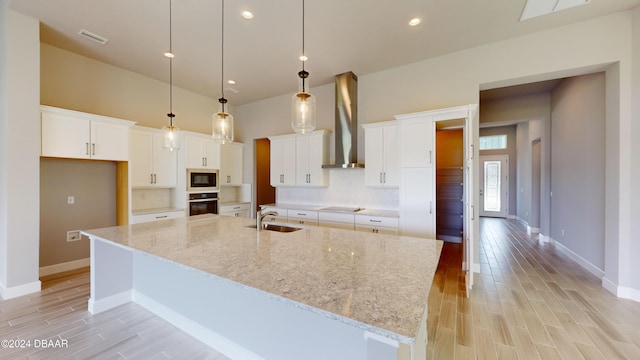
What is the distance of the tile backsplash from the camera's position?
14.1ft

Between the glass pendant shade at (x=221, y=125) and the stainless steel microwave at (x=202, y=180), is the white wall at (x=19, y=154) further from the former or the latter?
the glass pendant shade at (x=221, y=125)

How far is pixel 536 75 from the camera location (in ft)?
10.6

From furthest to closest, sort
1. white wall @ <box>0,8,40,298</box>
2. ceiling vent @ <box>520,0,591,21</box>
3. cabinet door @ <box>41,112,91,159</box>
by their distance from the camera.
A: cabinet door @ <box>41,112,91,159</box>
white wall @ <box>0,8,40,298</box>
ceiling vent @ <box>520,0,591,21</box>

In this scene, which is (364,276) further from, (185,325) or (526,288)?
(526,288)

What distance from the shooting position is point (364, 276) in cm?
126

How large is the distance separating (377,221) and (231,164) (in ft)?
11.9

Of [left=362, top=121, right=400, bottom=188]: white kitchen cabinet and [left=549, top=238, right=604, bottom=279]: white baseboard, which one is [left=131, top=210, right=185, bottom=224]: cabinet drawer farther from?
[left=549, top=238, right=604, bottom=279]: white baseboard

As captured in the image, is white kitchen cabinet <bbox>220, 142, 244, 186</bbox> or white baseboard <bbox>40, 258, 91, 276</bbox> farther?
white kitchen cabinet <bbox>220, 142, 244, 186</bbox>

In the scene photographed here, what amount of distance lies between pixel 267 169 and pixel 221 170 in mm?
1244

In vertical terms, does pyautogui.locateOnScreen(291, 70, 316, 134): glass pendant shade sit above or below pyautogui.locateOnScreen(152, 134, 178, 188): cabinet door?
above

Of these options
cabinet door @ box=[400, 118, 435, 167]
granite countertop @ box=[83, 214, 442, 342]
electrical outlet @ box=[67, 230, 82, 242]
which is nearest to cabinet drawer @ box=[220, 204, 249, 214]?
electrical outlet @ box=[67, 230, 82, 242]

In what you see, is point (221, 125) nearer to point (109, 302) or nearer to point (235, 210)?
point (109, 302)

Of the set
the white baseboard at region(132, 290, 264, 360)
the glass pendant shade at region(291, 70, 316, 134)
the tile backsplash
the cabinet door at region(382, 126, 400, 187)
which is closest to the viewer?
the white baseboard at region(132, 290, 264, 360)

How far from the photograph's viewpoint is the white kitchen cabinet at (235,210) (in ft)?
17.2
